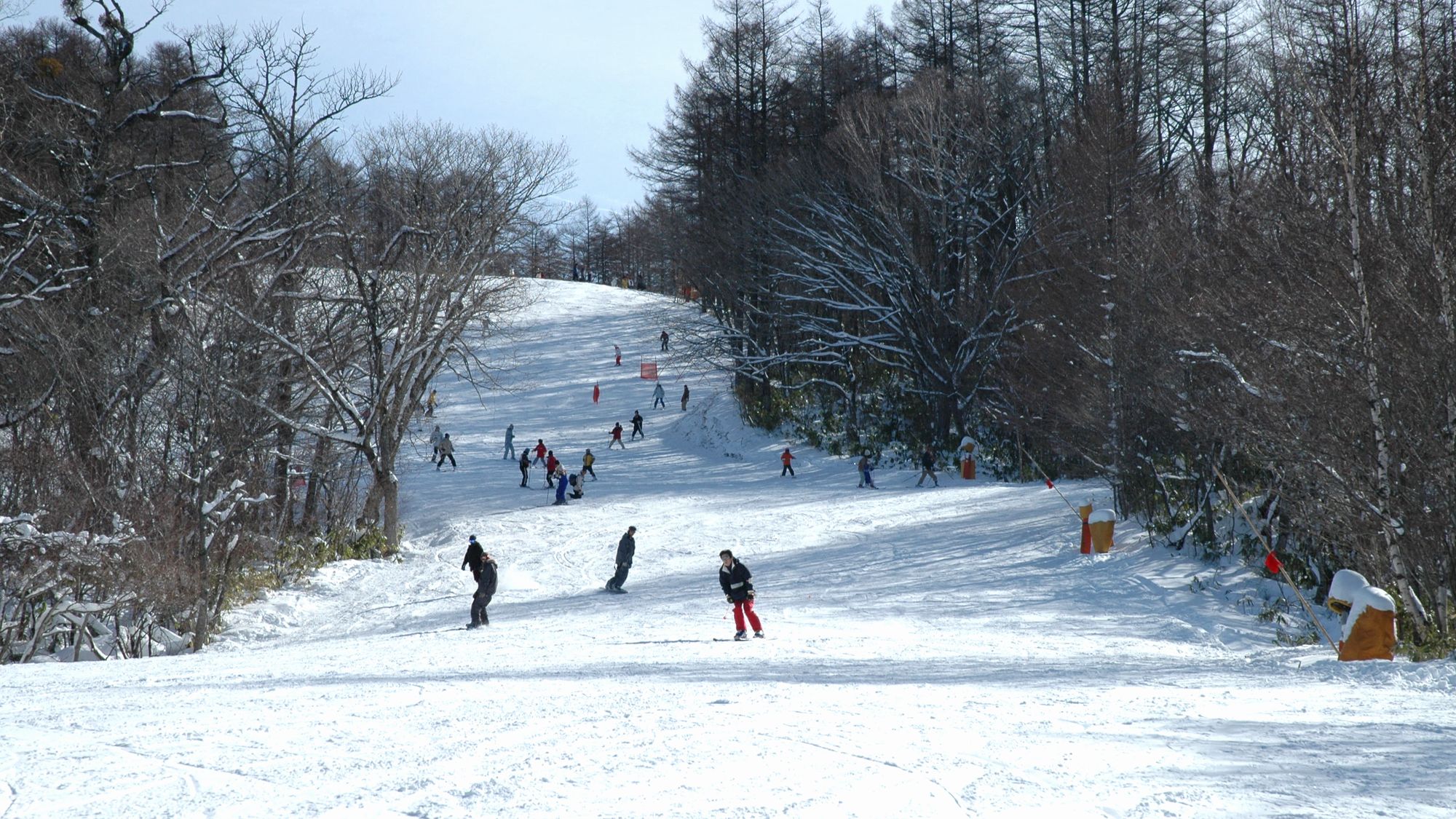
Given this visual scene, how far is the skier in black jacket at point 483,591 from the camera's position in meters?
15.0

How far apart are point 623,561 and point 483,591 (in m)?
3.05

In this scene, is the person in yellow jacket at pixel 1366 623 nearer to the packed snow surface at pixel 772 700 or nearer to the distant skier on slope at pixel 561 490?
the packed snow surface at pixel 772 700

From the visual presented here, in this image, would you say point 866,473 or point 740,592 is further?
point 866,473

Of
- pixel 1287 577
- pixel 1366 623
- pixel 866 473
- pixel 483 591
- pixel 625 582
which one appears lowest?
pixel 625 582

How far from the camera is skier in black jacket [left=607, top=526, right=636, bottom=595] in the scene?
57.1 ft

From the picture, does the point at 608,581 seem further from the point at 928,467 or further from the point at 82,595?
the point at 928,467

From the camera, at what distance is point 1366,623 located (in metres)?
9.27

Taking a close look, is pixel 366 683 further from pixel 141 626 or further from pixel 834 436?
pixel 834 436

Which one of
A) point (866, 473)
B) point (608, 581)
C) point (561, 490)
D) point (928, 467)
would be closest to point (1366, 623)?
point (608, 581)

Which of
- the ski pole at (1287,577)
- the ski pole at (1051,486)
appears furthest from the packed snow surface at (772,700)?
the ski pole at (1051,486)

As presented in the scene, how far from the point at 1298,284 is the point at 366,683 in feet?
35.7

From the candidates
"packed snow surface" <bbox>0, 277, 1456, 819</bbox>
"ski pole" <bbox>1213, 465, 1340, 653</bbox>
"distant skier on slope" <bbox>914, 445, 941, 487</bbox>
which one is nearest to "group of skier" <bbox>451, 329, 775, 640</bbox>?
"packed snow surface" <bbox>0, 277, 1456, 819</bbox>

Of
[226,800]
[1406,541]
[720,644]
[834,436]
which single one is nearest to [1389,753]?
[1406,541]

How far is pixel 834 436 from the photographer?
33094mm
